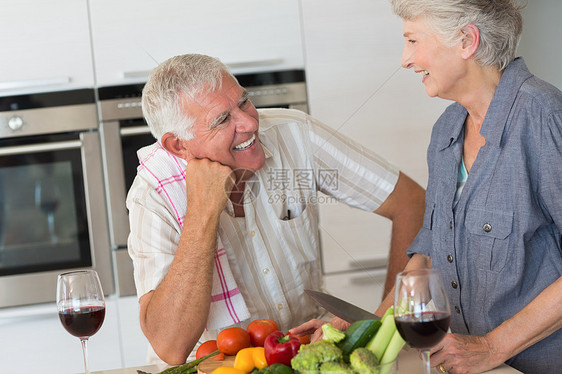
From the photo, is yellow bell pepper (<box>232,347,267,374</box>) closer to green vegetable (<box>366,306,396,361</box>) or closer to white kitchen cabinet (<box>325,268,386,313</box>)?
green vegetable (<box>366,306,396,361</box>)

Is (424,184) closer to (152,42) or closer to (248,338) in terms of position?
(152,42)

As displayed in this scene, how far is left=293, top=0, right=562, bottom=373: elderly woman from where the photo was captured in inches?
46.1

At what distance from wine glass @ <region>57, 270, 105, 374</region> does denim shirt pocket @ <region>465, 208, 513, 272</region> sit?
0.75 m

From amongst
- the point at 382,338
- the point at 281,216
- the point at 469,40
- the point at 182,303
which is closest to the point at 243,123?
the point at 281,216

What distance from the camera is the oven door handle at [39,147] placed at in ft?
7.43

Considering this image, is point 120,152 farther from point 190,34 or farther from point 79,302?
point 79,302

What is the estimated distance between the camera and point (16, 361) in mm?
2258

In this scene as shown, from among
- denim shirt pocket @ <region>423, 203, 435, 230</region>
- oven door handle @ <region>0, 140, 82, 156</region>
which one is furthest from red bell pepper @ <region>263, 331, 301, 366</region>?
oven door handle @ <region>0, 140, 82, 156</region>

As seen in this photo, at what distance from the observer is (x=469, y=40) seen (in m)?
1.29

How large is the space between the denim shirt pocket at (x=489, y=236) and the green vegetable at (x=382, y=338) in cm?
44

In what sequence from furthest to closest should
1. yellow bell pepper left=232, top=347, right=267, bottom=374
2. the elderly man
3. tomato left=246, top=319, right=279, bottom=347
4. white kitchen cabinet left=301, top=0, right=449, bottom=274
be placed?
white kitchen cabinet left=301, top=0, right=449, bottom=274 < the elderly man < tomato left=246, top=319, right=279, bottom=347 < yellow bell pepper left=232, top=347, right=267, bottom=374

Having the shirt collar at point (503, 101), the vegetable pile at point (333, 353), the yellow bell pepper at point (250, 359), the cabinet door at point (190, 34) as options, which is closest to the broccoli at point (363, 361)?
the vegetable pile at point (333, 353)

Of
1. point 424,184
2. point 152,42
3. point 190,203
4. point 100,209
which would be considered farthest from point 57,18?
point 424,184

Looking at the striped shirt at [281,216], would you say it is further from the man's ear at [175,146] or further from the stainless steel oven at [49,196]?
the stainless steel oven at [49,196]
